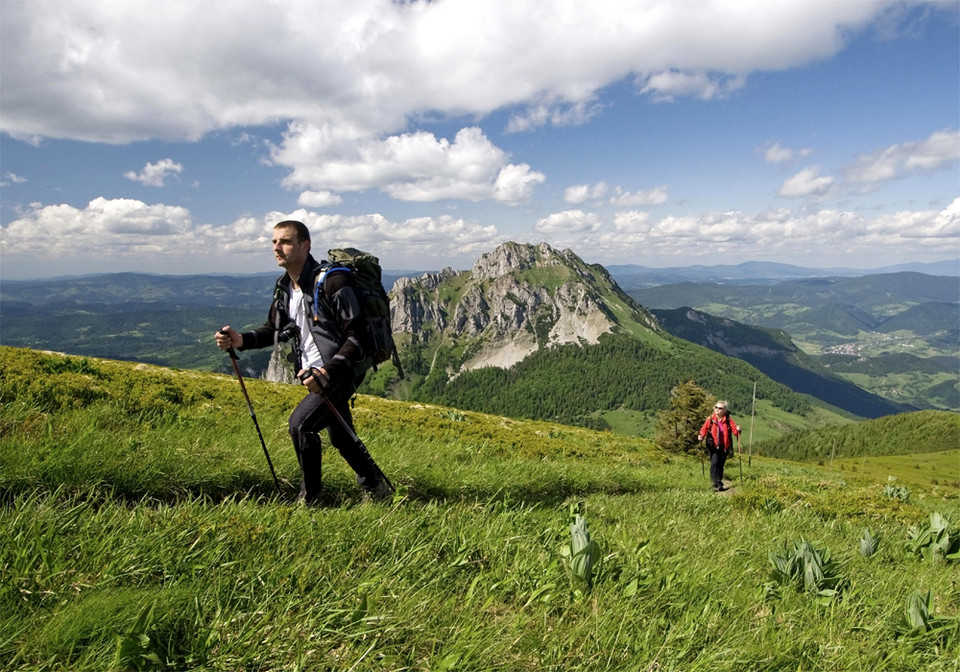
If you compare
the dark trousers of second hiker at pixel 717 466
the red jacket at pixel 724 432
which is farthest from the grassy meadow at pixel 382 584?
the dark trousers of second hiker at pixel 717 466

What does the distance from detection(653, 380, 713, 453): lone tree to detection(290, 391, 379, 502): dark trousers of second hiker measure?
131ft

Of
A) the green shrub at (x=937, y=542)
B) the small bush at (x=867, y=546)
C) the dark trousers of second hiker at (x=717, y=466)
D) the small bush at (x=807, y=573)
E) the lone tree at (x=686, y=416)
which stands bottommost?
the lone tree at (x=686, y=416)

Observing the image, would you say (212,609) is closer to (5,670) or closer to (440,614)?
(5,670)

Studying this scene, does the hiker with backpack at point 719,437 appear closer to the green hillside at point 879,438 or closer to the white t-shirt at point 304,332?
the white t-shirt at point 304,332

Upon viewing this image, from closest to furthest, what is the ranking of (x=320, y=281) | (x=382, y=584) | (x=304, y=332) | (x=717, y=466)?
(x=382, y=584), (x=320, y=281), (x=304, y=332), (x=717, y=466)

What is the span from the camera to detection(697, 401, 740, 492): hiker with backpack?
45.2 ft

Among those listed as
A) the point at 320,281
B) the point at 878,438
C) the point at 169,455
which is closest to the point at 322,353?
the point at 320,281

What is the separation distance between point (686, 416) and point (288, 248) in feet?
150

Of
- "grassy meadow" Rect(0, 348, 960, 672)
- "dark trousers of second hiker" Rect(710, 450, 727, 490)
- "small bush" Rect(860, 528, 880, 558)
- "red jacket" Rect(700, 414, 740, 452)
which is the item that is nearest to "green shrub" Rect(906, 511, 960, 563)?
"grassy meadow" Rect(0, 348, 960, 672)

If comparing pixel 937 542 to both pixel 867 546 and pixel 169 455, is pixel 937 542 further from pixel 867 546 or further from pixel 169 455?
pixel 169 455

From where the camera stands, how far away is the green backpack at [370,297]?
5215 millimetres

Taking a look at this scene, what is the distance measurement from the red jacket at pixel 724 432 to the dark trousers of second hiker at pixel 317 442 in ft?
38.1

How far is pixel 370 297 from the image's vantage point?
5.27 m

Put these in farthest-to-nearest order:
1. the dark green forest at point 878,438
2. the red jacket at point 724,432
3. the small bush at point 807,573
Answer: the dark green forest at point 878,438 → the red jacket at point 724,432 → the small bush at point 807,573
